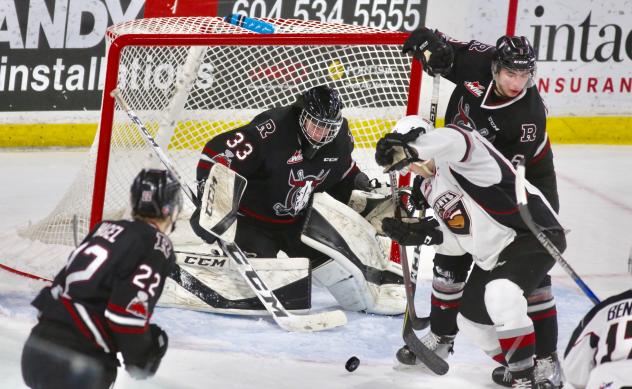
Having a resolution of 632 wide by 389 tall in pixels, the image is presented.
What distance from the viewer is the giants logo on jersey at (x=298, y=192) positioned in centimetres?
392

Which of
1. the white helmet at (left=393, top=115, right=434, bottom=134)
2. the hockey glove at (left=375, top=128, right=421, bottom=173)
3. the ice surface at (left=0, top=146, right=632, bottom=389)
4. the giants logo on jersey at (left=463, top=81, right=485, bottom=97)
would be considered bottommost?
the ice surface at (left=0, top=146, right=632, bottom=389)

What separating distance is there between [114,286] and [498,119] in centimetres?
162

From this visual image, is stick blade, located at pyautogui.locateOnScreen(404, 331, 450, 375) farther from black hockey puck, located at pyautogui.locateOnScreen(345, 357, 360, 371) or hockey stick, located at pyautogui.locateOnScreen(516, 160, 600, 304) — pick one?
hockey stick, located at pyautogui.locateOnScreen(516, 160, 600, 304)

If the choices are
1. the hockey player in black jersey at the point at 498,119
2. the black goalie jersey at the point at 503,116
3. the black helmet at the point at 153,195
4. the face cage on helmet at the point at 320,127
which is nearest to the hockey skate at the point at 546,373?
the hockey player in black jersey at the point at 498,119

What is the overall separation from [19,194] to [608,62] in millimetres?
3262

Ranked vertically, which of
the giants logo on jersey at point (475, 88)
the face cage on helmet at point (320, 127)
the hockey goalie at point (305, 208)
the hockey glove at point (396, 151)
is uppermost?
the giants logo on jersey at point (475, 88)

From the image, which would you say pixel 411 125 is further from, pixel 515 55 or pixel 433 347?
pixel 433 347

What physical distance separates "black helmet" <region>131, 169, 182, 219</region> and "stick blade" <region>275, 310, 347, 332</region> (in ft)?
4.68

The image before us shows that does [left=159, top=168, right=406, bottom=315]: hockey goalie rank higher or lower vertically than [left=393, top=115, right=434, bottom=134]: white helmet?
lower

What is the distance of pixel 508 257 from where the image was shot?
309cm

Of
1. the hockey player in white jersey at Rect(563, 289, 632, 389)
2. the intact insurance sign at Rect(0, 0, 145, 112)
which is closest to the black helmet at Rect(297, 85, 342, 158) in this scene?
the hockey player in white jersey at Rect(563, 289, 632, 389)

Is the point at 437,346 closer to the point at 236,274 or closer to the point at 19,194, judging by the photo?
the point at 236,274

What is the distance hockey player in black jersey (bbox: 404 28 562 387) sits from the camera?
129 inches

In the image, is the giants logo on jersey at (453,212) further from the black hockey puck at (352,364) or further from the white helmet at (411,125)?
the black hockey puck at (352,364)
